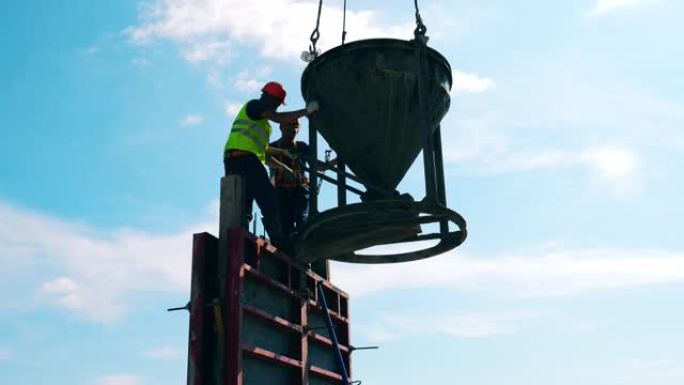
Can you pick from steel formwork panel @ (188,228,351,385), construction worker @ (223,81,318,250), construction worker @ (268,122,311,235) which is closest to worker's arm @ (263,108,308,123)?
construction worker @ (223,81,318,250)

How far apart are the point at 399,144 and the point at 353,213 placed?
1.04 metres

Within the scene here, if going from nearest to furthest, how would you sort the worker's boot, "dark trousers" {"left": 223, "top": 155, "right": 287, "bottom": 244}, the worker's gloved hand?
"dark trousers" {"left": 223, "top": 155, "right": 287, "bottom": 244}, the worker's boot, the worker's gloved hand

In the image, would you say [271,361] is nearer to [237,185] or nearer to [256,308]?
[256,308]

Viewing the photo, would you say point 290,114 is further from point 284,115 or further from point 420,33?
point 420,33

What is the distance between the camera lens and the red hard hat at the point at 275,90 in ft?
23.8

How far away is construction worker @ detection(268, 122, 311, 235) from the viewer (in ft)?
27.1

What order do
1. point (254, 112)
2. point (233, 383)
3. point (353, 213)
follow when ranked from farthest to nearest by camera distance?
point (254, 112), point (353, 213), point (233, 383)

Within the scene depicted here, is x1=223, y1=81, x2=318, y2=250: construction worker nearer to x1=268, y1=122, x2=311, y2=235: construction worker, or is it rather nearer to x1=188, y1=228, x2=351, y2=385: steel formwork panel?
x1=188, y1=228, x2=351, y2=385: steel formwork panel

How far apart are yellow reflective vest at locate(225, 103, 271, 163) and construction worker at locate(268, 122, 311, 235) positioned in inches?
38.1

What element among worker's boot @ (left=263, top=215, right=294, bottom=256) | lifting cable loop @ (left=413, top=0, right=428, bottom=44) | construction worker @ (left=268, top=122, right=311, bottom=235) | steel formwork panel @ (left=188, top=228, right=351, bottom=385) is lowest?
steel formwork panel @ (left=188, top=228, right=351, bottom=385)

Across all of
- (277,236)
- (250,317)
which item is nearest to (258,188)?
(277,236)

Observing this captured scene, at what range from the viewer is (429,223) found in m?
7.16

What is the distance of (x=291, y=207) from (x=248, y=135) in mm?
1459

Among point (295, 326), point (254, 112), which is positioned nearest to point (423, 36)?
point (254, 112)
